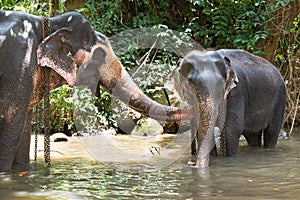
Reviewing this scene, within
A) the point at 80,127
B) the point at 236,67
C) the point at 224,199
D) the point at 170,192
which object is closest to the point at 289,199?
the point at 224,199

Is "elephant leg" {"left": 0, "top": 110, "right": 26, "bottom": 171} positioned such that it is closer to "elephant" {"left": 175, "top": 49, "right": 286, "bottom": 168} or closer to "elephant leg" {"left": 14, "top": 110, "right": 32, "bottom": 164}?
"elephant leg" {"left": 14, "top": 110, "right": 32, "bottom": 164}

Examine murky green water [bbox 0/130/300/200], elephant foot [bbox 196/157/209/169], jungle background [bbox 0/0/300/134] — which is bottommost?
murky green water [bbox 0/130/300/200]

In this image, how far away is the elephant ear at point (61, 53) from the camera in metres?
4.59

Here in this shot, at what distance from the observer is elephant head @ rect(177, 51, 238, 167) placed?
4676mm

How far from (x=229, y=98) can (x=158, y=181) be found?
1.74 m

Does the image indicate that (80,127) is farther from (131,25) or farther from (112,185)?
(112,185)

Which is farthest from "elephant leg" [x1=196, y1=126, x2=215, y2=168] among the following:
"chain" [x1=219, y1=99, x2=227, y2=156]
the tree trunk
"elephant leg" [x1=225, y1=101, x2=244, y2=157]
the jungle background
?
the tree trunk

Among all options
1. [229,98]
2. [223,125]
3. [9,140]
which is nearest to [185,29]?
[229,98]

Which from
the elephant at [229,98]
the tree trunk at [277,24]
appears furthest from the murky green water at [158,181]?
the tree trunk at [277,24]

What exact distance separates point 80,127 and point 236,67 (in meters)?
2.80

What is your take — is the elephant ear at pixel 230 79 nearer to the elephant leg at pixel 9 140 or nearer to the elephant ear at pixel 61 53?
the elephant ear at pixel 61 53

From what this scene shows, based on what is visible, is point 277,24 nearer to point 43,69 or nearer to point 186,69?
point 186,69

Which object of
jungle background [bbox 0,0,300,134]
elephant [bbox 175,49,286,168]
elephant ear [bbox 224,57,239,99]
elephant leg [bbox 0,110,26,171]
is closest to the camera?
elephant leg [bbox 0,110,26,171]

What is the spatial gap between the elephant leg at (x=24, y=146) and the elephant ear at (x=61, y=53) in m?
0.50
